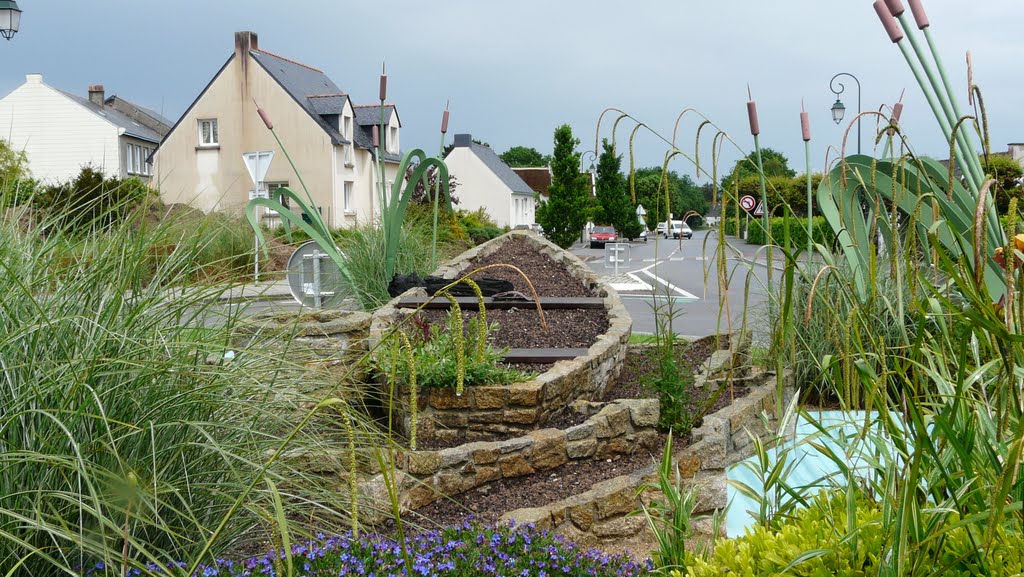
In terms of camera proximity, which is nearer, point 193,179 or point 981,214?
point 981,214

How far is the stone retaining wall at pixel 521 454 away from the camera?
4.36 metres

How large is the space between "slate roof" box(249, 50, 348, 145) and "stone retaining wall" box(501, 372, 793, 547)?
31280mm

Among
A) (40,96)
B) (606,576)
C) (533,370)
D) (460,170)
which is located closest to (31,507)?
(606,576)

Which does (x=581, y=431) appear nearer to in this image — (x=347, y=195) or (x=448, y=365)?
(x=448, y=365)

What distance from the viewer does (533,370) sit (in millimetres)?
5758

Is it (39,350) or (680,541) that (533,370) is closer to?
(680,541)

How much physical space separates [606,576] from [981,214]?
2.07 meters

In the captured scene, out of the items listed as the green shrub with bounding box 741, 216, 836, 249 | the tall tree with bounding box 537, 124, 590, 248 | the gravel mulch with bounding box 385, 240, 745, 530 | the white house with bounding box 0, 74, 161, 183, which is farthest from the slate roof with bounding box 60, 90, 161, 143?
the green shrub with bounding box 741, 216, 836, 249

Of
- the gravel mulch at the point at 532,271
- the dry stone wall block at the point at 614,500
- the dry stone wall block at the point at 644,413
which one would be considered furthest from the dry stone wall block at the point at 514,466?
the gravel mulch at the point at 532,271

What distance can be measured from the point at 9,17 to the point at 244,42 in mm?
23834

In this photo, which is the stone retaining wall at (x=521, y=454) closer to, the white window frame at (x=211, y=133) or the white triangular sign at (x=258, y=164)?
the white triangular sign at (x=258, y=164)

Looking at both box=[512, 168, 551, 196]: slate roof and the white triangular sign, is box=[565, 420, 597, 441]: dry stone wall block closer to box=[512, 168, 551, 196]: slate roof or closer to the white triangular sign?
the white triangular sign

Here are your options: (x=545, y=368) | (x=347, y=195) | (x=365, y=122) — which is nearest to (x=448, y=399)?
(x=545, y=368)

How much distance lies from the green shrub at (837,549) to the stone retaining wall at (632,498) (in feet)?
5.13
